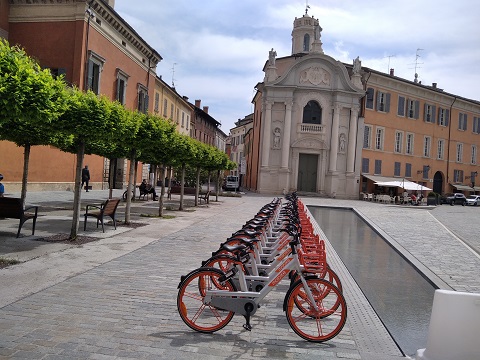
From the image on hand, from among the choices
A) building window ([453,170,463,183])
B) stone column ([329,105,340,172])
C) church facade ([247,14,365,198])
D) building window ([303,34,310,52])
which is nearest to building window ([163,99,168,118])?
church facade ([247,14,365,198])

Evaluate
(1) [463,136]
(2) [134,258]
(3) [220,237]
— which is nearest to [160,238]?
(3) [220,237]

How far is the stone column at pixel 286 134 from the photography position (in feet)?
149

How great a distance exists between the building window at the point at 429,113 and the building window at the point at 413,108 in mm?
1562

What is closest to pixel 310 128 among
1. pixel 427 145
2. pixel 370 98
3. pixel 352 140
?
pixel 352 140

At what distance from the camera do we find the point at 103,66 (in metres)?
30.1

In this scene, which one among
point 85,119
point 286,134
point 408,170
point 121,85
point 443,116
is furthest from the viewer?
point 443,116

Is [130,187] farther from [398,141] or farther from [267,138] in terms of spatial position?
[398,141]

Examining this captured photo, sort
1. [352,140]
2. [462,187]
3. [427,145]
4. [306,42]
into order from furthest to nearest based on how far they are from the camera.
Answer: [462,187] → [306,42] → [427,145] → [352,140]

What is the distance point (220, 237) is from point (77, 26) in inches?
779

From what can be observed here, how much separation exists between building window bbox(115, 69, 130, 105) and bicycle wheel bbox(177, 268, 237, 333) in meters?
30.0

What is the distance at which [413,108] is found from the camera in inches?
2109

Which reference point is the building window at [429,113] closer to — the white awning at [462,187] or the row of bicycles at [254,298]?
the white awning at [462,187]

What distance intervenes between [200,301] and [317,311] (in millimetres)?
1365

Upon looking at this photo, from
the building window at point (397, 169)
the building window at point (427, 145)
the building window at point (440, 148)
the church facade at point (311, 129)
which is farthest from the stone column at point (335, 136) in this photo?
the building window at point (440, 148)
